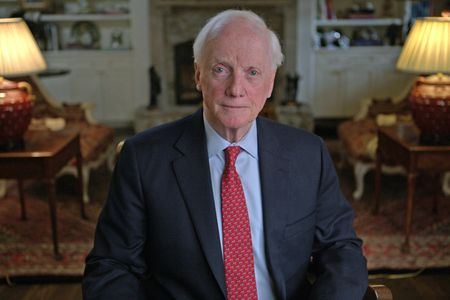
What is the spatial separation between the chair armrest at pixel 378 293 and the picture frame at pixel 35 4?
18.1ft

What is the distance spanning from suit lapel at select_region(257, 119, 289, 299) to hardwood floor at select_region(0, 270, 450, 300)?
1367mm

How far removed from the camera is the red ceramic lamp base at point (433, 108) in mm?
2939

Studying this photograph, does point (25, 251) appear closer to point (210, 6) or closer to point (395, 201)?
point (395, 201)

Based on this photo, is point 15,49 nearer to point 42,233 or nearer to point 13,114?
point 13,114

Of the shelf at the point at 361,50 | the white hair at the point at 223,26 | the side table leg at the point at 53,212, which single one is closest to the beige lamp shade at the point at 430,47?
the white hair at the point at 223,26

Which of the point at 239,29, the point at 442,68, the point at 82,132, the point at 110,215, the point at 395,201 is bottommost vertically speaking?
the point at 395,201

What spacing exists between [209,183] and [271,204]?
0.56 feet

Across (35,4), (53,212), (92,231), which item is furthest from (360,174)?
(35,4)

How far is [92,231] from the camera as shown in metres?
3.39

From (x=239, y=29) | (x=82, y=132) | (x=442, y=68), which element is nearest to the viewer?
(x=239, y=29)

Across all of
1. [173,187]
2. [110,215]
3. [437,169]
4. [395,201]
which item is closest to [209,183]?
[173,187]

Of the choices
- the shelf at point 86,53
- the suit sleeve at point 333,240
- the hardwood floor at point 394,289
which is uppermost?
the shelf at point 86,53

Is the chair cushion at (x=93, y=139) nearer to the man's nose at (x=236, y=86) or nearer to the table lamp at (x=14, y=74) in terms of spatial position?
the table lamp at (x=14, y=74)

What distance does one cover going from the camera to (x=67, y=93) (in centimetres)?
629
